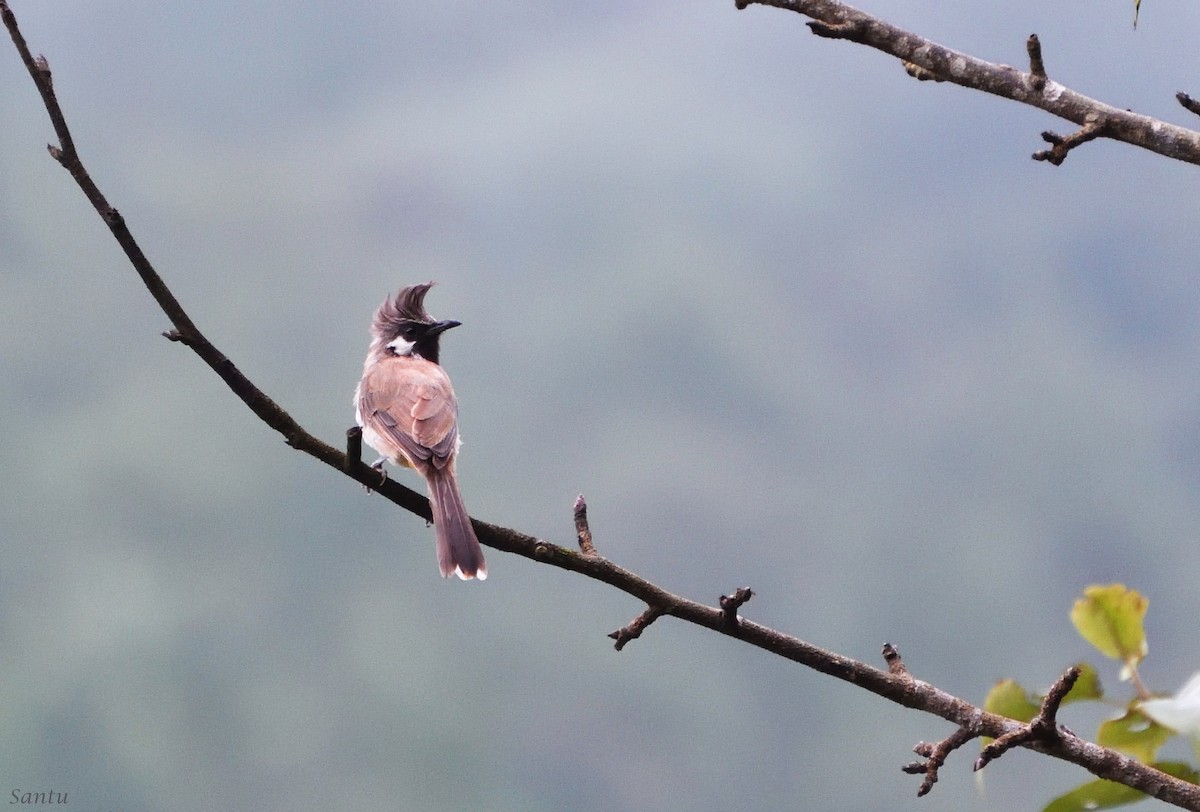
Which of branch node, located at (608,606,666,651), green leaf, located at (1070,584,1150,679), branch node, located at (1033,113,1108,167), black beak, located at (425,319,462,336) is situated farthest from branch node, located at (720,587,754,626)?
black beak, located at (425,319,462,336)

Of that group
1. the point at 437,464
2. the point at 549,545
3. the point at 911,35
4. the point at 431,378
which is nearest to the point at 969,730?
the point at 549,545

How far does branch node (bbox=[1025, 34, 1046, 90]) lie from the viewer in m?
2.01

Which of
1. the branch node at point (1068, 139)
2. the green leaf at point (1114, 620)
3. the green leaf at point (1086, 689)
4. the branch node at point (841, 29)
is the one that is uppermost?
the branch node at point (841, 29)

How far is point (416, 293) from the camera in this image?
466 cm

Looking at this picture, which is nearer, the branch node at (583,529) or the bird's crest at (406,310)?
the branch node at (583,529)

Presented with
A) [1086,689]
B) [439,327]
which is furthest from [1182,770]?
[439,327]

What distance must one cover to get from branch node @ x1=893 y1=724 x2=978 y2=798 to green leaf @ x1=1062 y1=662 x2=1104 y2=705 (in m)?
0.28

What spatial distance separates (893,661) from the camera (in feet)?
7.32

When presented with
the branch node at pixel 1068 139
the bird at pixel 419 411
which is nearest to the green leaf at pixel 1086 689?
the branch node at pixel 1068 139

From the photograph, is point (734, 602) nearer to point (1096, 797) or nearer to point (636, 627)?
point (636, 627)

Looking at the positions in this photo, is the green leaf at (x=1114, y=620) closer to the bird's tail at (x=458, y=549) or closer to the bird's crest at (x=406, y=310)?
the bird's tail at (x=458, y=549)

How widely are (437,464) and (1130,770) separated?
204 centimetres

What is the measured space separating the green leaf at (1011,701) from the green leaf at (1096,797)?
7.8 inches

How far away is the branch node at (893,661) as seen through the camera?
7.28 feet
